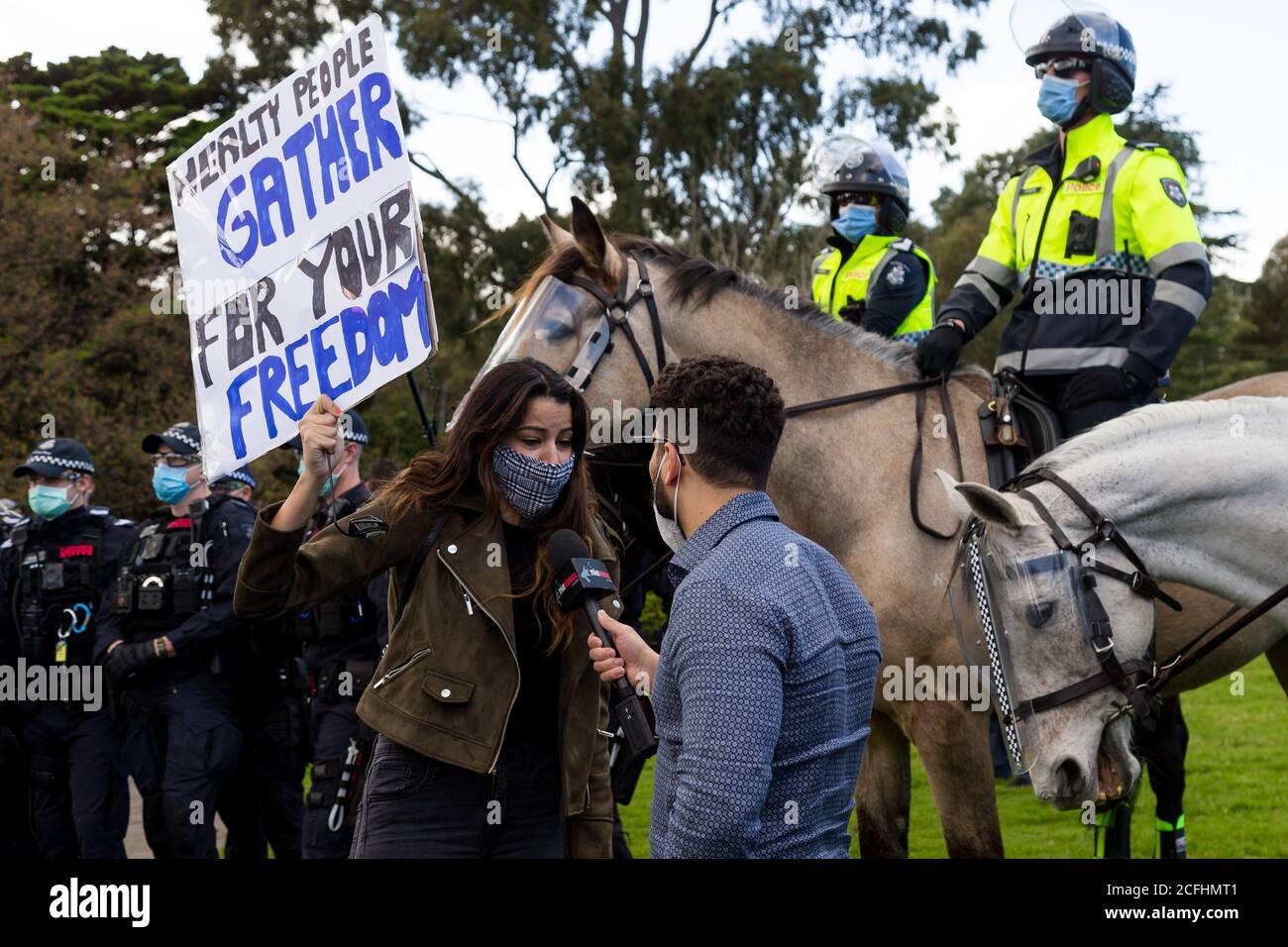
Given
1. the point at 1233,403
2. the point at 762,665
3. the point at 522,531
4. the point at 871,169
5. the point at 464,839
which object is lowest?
the point at 464,839

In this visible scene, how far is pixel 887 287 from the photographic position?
263 inches

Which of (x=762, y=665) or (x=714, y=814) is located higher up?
(x=762, y=665)

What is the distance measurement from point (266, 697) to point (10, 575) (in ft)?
5.83

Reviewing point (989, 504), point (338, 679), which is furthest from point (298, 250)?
point (338, 679)

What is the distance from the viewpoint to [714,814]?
2459mm

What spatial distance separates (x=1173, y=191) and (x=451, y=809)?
3.46 meters

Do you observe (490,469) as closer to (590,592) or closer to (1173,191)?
(590,592)

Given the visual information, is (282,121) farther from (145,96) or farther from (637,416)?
(145,96)

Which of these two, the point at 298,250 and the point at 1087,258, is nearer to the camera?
the point at 298,250

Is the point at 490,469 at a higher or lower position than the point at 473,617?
higher

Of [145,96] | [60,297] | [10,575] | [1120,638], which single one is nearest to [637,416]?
[1120,638]

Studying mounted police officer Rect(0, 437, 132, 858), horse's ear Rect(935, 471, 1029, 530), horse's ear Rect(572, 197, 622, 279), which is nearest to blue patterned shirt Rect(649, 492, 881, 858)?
horse's ear Rect(935, 471, 1029, 530)

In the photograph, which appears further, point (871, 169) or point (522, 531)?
point (871, 169)

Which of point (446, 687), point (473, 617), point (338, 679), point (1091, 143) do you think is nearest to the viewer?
point (446, 687)
